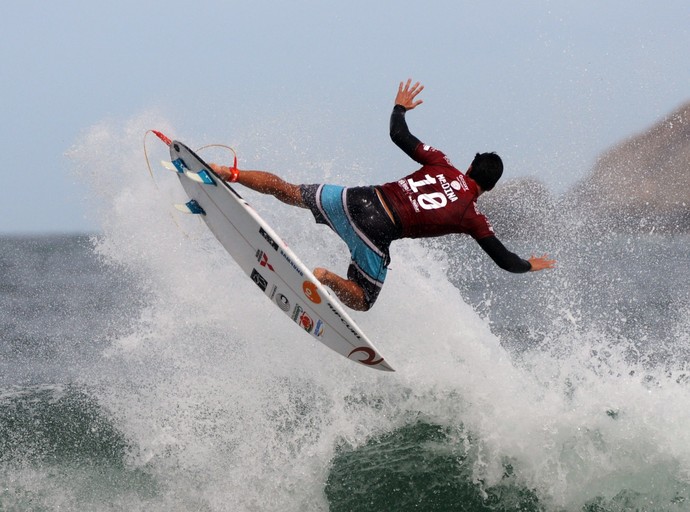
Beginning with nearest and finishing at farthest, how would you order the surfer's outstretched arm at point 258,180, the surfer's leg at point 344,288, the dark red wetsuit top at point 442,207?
the dark red wetsuit top at point 442,207 < the surfer's leg at point 344,288 < the surfer's outstretched arm at point 258,180

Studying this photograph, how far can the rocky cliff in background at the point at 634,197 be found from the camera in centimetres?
2542

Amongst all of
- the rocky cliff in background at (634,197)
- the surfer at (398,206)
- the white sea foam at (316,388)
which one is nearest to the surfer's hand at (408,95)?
the surfer at (398,206)

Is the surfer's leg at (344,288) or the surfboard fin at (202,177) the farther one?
the surfboard fin at (202,177)

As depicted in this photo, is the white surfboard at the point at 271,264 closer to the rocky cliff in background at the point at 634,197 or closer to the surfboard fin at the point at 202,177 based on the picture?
the surfboard fin at the point at 202,177

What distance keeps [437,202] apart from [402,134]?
2.45 ft

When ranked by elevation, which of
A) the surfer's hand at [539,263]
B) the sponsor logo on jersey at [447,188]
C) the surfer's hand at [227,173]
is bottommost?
the surfer's hand at [227,173]

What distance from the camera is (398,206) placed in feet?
19.8

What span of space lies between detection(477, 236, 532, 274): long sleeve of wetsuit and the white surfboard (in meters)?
1.22

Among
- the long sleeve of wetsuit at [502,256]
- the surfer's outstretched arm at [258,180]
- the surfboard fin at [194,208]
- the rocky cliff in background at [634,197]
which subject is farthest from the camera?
the rocky cliff in background at [634,197]

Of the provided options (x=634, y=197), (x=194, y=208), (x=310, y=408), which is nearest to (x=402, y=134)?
(x=194, y=208)

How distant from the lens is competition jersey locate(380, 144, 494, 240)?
593cm

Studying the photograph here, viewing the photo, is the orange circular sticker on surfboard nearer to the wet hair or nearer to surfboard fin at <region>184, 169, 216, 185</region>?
surfboard fin at <region>184, 169, 216, 185</region>

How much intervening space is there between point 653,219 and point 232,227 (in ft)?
115

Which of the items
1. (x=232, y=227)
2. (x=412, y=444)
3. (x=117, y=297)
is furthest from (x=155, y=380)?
(x=117, y=297)
